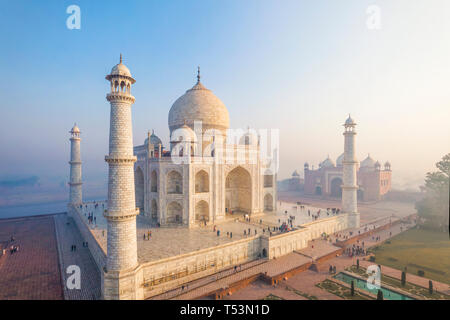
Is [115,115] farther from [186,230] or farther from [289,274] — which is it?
[289,274]

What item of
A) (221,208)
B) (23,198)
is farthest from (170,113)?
(23,198)

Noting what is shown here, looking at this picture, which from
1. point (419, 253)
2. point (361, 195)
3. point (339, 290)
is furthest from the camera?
point (361, 195)

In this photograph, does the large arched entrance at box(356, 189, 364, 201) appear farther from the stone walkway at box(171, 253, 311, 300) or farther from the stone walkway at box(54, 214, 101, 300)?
the stone walkway at box(54, 214, 101, 300)

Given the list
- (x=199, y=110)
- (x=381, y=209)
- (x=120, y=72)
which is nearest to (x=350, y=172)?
(x=381, y=209)

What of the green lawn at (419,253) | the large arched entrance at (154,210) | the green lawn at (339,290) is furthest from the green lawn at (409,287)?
the large arched entrance at (154,210)

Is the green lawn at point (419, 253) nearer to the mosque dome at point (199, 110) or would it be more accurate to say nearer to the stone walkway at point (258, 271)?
the stone walkway at point (258, 271)

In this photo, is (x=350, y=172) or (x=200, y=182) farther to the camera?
(x=350, y=172)

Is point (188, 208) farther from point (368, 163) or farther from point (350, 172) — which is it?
point (368, 163)
